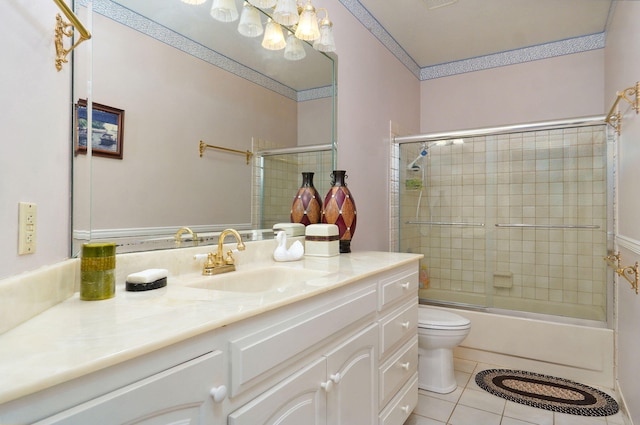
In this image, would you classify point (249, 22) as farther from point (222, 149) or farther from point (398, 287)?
point (398, 287)

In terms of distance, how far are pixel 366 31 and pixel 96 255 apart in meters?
2.32

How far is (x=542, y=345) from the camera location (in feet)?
8.23

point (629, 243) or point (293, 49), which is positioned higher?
point (293, 49)

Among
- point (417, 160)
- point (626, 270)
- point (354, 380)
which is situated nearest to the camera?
point (354, 380)

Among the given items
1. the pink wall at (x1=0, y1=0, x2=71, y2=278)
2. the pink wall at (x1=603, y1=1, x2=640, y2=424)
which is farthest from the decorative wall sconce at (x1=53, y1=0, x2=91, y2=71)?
the pink wall at (x1=603, y1=1, x2=640, y2=424)

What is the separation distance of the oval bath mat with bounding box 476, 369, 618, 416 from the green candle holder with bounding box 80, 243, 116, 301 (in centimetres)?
222

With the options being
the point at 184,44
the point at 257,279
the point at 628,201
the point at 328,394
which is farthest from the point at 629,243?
the point at 184,44

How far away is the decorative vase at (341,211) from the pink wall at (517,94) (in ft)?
6.58

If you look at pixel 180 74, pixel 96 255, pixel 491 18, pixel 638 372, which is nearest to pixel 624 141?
pixel 638 372

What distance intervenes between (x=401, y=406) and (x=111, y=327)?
1.45 metres

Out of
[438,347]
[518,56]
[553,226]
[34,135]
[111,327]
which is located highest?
[518,56]

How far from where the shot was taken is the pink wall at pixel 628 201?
5.54 feet

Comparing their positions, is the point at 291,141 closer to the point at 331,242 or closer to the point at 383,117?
the point at 331,242

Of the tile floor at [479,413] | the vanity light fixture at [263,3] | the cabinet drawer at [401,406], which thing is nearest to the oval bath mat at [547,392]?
the tile floor at [479,413]
